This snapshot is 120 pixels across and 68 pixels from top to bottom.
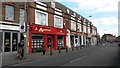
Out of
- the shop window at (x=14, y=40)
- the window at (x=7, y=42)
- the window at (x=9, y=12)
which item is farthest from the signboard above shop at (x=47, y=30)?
the window at (x=7, y=42)

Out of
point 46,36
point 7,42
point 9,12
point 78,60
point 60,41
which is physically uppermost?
point 9,12

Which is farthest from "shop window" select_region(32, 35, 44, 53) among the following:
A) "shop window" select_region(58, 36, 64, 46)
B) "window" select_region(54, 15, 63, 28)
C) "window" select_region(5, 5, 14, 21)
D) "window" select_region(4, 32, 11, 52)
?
"shop window" select_region(58, 36, 64, 46)

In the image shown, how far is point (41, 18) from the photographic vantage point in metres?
36.3

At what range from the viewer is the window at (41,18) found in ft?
115

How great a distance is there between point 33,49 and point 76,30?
82.4ft

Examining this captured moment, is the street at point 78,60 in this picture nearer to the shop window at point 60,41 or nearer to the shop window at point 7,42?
the shop window at point 7,42

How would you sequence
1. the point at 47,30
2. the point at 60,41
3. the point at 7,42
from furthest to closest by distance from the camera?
1. the point at 60,41
2. the point at 47,30
3. the point at 7,42

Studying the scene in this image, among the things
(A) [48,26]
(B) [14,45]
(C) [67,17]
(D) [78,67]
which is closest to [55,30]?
(A) [48,26]

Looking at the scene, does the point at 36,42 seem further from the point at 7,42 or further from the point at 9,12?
the point at 9,12

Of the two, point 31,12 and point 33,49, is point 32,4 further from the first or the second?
point 33,49

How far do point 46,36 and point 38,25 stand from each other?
3425 millimetres

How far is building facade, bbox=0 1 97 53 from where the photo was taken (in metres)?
26.9

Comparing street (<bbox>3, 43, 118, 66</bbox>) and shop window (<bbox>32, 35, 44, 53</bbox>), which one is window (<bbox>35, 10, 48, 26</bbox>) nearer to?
shop window (<bbox>32, 35, 44, 53</bbox>)

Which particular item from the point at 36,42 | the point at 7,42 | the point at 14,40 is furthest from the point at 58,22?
the point at 7,42
